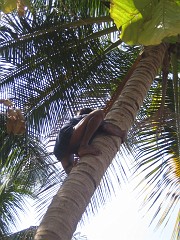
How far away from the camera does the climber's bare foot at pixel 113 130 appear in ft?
12.8

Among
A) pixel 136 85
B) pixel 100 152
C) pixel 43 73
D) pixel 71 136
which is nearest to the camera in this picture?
pixel 100 152

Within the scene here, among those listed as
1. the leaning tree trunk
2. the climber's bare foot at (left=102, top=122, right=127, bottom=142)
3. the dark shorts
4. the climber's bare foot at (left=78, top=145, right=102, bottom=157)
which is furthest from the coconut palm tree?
the climber's bare foot at (left=78, top=145, right=102, bottom=157)

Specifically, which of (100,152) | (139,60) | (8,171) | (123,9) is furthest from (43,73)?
(123,9)

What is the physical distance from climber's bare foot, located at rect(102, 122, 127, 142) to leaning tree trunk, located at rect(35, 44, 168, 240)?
41mm

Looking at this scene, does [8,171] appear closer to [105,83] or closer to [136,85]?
[105,83]

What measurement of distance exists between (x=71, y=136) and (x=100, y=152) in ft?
1.93

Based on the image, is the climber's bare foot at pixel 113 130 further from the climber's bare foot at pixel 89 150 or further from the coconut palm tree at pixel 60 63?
the coconut palm tree at pixel 60 63

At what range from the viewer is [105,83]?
6.78m

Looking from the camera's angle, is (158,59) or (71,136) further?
(158,59)

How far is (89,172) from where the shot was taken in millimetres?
3408

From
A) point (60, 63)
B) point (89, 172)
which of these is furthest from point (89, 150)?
point (60, 63)

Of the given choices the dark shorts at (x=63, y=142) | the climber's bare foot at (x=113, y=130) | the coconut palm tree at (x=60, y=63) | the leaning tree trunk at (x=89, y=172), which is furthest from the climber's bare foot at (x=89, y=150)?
the coconut palm tree at (x=60, y=63)

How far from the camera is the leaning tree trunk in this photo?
2.85 metres

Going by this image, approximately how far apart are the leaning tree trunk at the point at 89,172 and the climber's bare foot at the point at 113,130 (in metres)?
0.04
